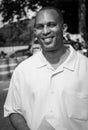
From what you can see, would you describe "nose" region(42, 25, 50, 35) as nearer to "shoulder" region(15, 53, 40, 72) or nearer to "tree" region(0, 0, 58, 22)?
"shoulder" region(15, 53, 40, 72)

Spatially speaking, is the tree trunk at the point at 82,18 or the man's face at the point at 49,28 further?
the tree trunk at the point at 82,18

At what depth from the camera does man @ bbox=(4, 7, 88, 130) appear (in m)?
2.36

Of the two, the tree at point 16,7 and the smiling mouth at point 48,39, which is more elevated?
the smiling mouth at point 48,39

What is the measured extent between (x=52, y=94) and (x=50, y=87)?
0.16ft

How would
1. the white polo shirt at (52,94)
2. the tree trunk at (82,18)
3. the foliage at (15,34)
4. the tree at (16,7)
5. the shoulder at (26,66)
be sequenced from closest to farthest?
the white polo shirt at (52,94) < the shoulder at (26,66) < the tree trunk at (82,18) < the tree at (16,7) < the foliage at (15,34)

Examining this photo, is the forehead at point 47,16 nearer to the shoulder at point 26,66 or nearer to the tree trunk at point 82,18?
the shoulder at point 26,66

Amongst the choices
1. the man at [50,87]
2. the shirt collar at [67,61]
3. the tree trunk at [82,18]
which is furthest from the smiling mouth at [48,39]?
the tree trunk at [82,18]

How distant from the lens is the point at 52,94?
2.38 metres

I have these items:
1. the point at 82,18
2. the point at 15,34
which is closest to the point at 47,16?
the point at 82,18

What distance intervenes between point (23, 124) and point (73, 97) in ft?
1.29

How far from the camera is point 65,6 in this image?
32.2m

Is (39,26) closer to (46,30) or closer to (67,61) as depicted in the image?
(46,30)

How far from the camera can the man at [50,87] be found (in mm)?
2359

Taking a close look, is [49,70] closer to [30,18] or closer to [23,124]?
[23,124]
